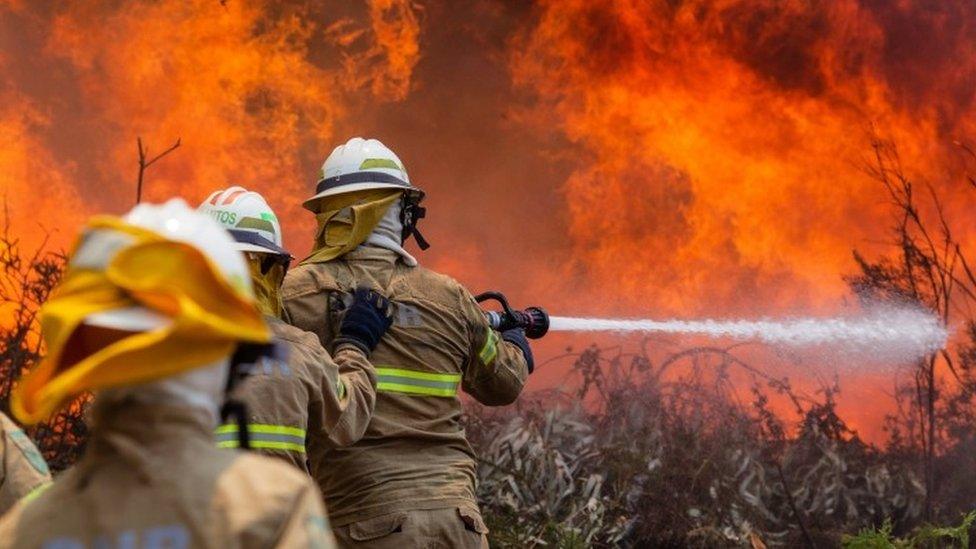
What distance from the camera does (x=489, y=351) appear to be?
5285 mm

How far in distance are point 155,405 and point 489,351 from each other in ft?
11.2

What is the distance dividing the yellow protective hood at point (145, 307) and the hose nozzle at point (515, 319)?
368 centimetres

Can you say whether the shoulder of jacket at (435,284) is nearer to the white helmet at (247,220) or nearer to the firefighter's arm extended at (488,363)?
the firefighter's arm extended at (488,363)

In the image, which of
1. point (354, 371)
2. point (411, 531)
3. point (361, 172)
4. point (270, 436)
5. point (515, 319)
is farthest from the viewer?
point (515, 319)

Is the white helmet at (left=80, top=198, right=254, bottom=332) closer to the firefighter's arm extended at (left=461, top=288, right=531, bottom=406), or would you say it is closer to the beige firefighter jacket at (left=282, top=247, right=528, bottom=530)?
the beige firefighter jacket at (left=282, top=247, right=528, bottom=530)

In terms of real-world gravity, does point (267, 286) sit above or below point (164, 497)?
above

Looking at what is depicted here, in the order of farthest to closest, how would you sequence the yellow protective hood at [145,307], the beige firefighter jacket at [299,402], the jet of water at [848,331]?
the jet of water at [848,331], the beige firefighter jacket at [299,402], the yellow protective hood at [145,307]

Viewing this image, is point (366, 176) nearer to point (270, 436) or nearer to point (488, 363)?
point (488, 363)

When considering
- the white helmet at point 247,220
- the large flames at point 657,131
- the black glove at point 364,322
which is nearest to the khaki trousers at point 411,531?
the black glove at point 364,322

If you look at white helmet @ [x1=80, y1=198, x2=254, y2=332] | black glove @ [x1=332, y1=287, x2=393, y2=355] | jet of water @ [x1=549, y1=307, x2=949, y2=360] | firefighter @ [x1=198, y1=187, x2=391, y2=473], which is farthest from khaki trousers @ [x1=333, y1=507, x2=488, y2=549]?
jet of water @ [x1=549, y1=307, x2=949, y2=360]

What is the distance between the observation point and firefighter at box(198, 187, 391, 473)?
3.97 metres

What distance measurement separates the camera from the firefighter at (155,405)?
1861mm

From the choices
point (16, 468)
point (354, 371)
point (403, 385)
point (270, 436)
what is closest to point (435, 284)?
point (403, 385)

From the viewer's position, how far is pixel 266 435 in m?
3.97
